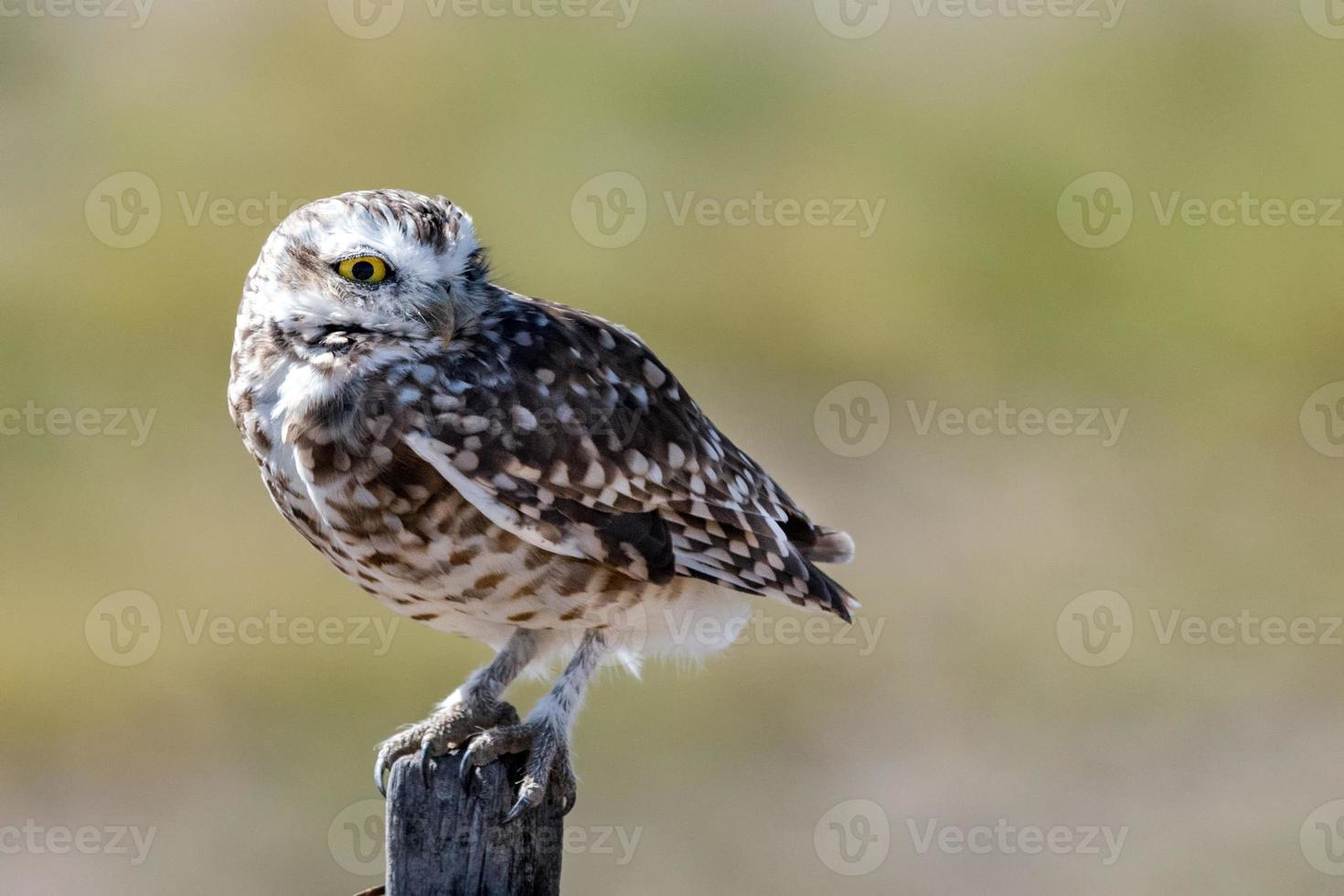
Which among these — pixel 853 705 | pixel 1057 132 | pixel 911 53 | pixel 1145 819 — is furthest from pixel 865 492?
pixel 911 53


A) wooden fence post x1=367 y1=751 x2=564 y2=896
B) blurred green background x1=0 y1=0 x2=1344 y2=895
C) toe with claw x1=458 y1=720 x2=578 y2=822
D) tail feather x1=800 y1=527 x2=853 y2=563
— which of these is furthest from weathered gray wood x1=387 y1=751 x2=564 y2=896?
blurred green background x1=0 y1=0 x2=1344 y2=895

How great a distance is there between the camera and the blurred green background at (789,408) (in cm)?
901

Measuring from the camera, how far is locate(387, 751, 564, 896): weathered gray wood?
3.89 meters

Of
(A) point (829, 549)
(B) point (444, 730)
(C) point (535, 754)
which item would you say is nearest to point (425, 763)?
(C) point (535, 754)

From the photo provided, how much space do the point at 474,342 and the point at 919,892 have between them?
16.8ft

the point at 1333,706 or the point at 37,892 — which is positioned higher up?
the point at 1333,706

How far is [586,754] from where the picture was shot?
9227 millimetres

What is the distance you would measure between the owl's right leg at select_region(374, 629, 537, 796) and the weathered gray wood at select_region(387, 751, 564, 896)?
454 mm

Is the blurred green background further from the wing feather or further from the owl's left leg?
the owl's left leg

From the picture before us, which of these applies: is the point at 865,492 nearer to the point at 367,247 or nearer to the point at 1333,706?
the point at 1333,706

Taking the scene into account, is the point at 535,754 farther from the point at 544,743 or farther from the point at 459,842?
the point at 459,842

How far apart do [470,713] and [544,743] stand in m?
0.39

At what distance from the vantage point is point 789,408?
12203 mm

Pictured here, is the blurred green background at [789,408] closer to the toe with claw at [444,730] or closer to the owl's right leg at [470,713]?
the owl's right leg at [470,713]
